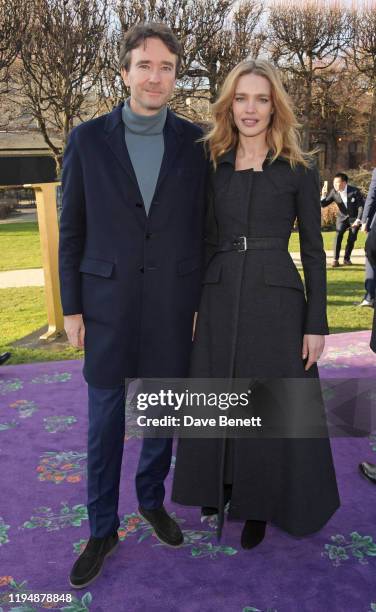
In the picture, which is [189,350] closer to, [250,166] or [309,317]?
[309,317]

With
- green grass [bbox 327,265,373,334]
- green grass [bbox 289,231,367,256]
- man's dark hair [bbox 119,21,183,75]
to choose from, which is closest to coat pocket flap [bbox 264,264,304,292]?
man's dark hair [bbox 119,21,183,75]

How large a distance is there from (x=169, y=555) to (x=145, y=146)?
5.90 ft

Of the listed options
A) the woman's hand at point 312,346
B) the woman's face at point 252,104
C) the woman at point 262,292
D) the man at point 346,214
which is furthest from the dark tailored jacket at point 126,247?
the man at point 346,214

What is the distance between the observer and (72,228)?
236cm

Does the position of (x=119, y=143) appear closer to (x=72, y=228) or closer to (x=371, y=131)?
(x=72, y=228)

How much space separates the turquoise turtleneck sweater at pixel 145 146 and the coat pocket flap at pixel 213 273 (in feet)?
1.32

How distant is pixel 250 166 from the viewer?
8.27 ft

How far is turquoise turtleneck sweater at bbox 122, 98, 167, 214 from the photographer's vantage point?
237 cm

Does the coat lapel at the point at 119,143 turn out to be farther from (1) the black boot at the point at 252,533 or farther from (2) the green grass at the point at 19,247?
(2) the green grass at the point at 19,247

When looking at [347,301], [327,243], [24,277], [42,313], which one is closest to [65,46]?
[327,243]

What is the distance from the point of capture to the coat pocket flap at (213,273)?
8.30 ft

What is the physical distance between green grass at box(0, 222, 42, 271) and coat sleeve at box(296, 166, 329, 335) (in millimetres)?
10352

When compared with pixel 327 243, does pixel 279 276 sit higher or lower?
higher

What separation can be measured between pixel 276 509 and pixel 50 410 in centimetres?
224
